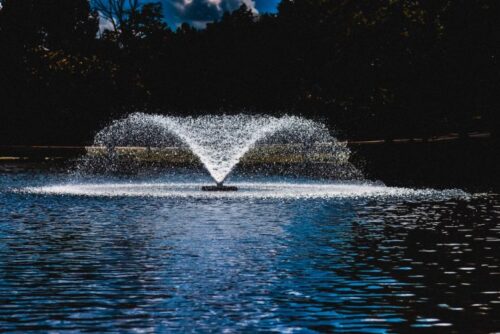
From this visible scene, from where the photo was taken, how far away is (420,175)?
57344mm

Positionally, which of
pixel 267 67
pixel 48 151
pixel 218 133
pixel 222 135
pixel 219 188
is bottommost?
pixel 219 188

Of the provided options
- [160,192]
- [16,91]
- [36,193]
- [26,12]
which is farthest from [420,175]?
[26,12]

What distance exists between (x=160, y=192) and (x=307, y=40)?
192ft

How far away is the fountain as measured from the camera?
317ft

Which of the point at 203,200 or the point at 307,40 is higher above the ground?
the point at 307,40

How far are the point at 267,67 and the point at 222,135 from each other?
57.7 feet

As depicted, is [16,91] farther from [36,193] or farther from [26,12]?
[36,193]

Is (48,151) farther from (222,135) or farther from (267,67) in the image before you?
(222,135)

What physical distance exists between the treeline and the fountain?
6.66ft

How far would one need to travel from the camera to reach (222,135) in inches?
5113

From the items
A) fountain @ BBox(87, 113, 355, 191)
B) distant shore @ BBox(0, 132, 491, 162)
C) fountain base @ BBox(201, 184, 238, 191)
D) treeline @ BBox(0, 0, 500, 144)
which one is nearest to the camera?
fountain base @ BBox(201, 184, 238, 191)

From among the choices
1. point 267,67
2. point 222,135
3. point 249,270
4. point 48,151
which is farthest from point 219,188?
point 222,135

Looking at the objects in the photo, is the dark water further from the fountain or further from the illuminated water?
the illuminated water

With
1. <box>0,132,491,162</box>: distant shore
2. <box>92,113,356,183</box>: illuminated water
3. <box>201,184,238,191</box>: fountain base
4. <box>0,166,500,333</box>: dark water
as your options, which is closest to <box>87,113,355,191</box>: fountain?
<box>92,113,356,183</box>: illuminated water
